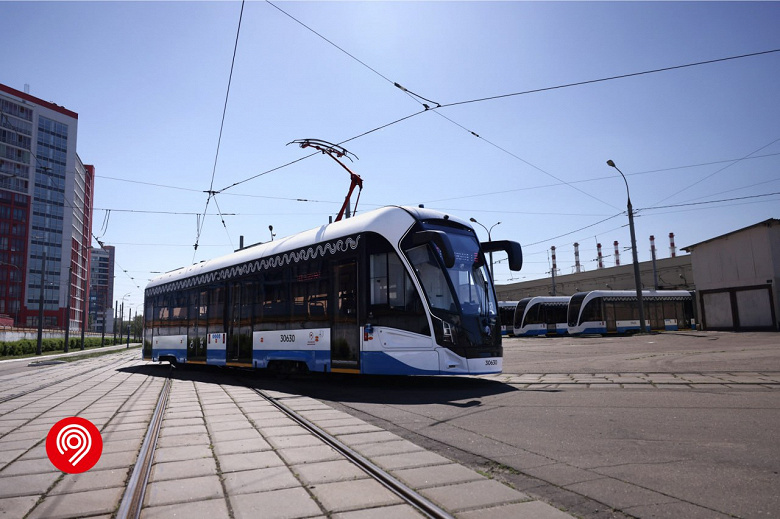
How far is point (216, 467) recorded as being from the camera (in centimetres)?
462

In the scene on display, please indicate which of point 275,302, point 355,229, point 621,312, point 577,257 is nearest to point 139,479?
point 355,229

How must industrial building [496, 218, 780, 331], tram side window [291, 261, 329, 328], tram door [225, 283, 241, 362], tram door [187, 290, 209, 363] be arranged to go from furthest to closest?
1. industrial building [496, 218, 780, 331]
2. tram door [187, 290, 209, 363]
3. tram door [225, 283, 241, 362]
4. tram side window [291, 261, 329, 328]

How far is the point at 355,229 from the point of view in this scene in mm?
10914

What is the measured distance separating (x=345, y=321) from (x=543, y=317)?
30.3 metres

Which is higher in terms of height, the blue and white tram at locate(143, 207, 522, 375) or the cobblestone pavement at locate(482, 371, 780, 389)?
the blue and white tram at locate(143, 207, 522, 375)

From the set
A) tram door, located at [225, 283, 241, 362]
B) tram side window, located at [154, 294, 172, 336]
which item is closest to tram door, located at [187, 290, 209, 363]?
tram door, located at [225, 283, 241, 362]

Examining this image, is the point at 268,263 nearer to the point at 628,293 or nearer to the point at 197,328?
the point at 197,328

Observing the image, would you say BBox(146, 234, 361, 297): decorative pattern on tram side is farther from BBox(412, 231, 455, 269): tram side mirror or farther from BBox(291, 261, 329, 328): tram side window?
BBox(412, 231, 455, 269): tram side mirror

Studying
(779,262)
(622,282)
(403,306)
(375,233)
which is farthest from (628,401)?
(622,282)

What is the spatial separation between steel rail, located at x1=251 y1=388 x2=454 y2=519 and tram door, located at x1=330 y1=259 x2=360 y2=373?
11.4 ft

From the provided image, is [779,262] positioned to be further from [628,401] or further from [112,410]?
[112,410]

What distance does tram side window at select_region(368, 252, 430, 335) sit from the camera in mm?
9664

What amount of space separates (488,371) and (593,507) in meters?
6.29

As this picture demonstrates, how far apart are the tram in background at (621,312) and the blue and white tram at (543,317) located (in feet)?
4.84
